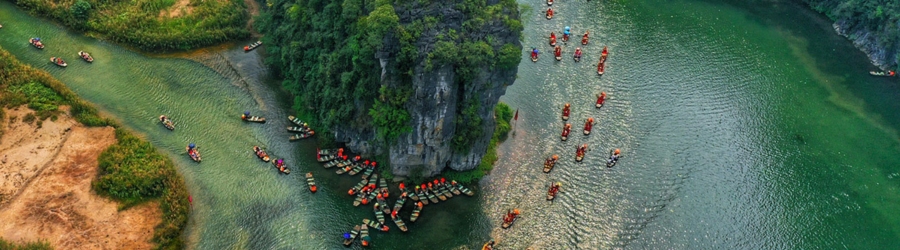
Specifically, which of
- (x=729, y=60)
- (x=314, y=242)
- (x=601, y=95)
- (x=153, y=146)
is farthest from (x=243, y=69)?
(x=729, y=60)

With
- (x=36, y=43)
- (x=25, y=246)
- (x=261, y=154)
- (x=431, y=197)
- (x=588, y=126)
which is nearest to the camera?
(x=25, y=246)

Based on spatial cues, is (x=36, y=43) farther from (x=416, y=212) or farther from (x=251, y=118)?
(x=416, y=212)

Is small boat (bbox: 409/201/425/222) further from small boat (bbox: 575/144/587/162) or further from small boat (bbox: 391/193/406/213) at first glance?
small boat (bbox: 575/144/587/162)

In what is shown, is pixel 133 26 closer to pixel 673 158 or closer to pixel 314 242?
pixel 314 242

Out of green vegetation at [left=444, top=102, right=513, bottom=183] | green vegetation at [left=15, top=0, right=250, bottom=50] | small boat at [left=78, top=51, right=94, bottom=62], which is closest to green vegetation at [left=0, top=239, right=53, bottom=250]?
small boat at [left=78, top=51, right=94, bottom=62]

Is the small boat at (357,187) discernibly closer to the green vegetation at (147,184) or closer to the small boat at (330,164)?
the small boat at (330,164)

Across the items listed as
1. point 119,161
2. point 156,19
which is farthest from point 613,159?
point 156,19
